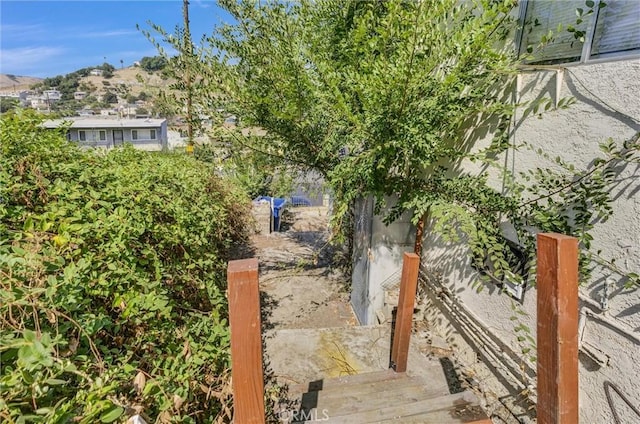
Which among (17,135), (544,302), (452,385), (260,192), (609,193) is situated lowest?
(452,385)

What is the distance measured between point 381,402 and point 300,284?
14.2 ft

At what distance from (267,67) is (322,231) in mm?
6881

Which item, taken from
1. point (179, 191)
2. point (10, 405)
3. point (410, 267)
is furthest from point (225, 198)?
point (10, 405)

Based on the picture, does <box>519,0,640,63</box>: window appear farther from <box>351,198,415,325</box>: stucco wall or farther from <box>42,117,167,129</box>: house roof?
<box>42,117,167,129</box>: house roof

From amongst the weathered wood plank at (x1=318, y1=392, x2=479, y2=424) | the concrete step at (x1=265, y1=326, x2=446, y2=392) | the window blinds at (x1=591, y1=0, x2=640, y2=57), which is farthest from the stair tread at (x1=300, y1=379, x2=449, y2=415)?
the window blinds at (x1=591, y1=0, x2=640, y2=57)

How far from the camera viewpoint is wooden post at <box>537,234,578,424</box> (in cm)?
141

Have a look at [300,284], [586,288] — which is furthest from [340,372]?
[300,284]

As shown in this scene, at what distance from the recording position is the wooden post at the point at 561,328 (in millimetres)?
1406

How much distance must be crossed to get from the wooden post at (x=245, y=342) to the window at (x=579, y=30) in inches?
118

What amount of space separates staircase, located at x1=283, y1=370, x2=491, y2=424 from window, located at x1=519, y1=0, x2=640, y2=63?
8.98 ft

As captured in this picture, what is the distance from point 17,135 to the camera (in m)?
2.53

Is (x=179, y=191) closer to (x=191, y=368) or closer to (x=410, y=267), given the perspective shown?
(x=191, y=368)

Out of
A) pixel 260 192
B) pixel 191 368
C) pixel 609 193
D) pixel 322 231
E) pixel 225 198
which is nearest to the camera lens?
pixel 191 368

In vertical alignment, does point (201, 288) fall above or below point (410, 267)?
below
